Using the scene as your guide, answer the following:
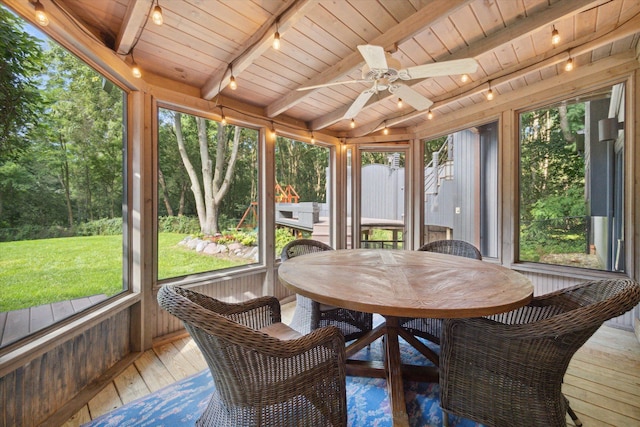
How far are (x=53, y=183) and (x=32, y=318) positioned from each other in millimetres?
850

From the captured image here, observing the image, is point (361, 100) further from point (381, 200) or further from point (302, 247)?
point (381, 200)

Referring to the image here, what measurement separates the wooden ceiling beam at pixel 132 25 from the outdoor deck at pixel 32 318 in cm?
189

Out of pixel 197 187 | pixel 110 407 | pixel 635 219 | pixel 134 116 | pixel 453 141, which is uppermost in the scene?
pixel 453 141

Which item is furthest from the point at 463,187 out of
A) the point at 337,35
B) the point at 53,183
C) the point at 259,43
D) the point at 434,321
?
the point at 53,183

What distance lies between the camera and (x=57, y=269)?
175 centimetres

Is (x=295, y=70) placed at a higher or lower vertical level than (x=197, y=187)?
higher

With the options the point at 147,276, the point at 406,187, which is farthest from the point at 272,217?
the point at 406,187

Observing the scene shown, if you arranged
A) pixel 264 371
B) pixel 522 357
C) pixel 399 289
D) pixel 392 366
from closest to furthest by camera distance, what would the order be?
pixel 264 371 < pixel 522 357 < pixel 399 289 < pixel 392 366

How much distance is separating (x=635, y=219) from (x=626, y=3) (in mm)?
1834

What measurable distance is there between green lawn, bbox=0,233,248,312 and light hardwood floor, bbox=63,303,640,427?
2.32ft

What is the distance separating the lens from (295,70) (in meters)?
2.57

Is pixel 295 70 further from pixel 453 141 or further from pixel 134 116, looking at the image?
pixel 453 141

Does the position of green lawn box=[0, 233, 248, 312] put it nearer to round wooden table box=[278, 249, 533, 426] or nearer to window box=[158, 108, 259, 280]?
window box=[158, 108, 259, 280]

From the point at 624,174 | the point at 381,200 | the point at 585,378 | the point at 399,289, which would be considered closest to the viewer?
the point at 399,289
